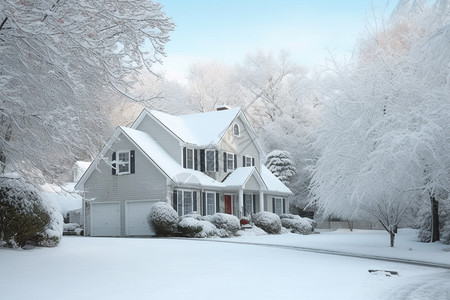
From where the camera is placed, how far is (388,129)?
16953 mm

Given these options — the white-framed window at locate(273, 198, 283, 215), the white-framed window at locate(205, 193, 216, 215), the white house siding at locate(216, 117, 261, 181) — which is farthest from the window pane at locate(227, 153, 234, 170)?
the white-framed window at locate(273, 198, 283, 215)

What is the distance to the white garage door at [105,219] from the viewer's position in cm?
2794

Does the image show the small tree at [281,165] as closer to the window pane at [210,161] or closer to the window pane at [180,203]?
the window pane at [210,161]

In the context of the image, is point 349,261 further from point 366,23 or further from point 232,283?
point 366,23

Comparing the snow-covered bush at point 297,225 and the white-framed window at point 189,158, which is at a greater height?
Answer: the white-framed window at point 189,158

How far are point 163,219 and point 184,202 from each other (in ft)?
11.4

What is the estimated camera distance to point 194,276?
9977mm

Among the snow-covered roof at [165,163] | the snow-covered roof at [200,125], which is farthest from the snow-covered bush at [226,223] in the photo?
the snow-covered roof at [200,125]

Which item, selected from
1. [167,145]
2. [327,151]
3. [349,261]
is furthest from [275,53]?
[349,261]

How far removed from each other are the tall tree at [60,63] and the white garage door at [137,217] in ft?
51.8

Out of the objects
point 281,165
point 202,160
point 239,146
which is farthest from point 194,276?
point 281,165

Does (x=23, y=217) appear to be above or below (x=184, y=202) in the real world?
above

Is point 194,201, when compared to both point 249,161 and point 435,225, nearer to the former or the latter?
point 249,161

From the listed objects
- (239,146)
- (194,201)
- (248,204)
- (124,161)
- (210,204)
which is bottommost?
(248,204)
